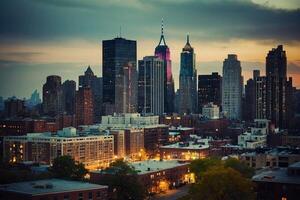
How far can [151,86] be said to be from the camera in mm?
87438

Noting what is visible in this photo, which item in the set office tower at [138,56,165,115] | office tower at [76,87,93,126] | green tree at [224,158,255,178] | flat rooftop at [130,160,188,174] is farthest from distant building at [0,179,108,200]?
office tower at [138,56,165,115]

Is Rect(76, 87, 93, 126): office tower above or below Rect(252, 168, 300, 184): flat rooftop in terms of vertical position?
above

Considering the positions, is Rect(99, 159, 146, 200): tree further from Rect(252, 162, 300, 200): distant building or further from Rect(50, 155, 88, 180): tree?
Rect(252, 162, 300, 200): distant building

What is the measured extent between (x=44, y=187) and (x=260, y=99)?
50.6m

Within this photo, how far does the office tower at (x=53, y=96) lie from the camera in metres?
66.8

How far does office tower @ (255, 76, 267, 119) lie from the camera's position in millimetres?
64394

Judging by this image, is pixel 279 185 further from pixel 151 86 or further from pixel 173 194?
pixel 151 86

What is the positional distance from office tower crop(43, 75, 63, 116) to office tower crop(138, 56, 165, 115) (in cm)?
1690

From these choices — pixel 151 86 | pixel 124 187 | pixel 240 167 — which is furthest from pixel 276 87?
pixel 124 187

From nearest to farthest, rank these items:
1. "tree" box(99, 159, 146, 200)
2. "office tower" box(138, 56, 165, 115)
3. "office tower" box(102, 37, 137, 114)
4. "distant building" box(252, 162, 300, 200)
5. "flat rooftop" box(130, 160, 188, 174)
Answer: "distant building" box(252, 162, 300, 200) → "tree" box(99, 159, 146, 200) → "flat rooftop" box(130, 160, 188, 174) → "office tower" box(102, 37, 137, 114) → "office tower" box(138, 56, 165, 115)

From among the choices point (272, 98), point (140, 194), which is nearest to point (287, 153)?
point (140, 194)

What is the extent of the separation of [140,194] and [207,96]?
224 ft

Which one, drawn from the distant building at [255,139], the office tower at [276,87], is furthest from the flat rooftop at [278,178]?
the office tower at [276,87]

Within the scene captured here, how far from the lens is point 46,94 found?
222 feet
